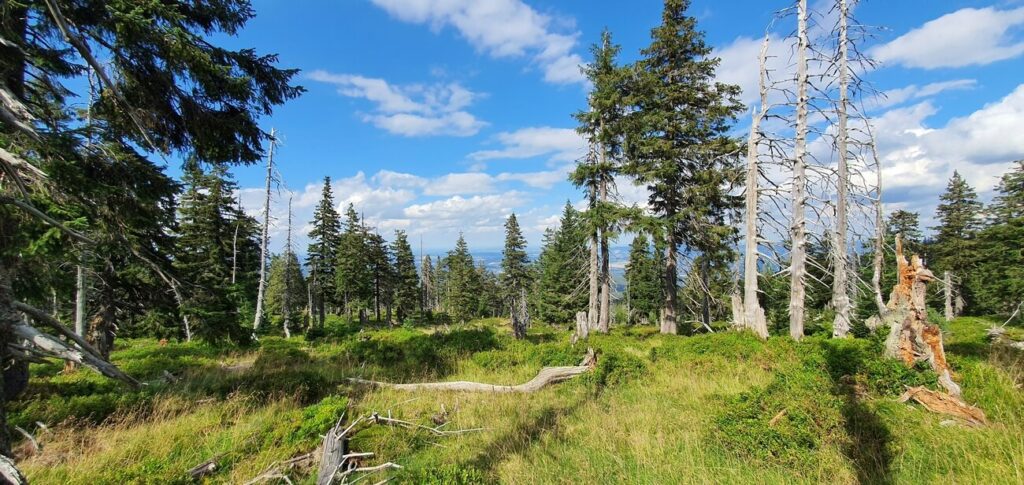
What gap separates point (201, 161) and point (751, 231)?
13497mm

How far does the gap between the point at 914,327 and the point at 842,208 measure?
606 centimetres

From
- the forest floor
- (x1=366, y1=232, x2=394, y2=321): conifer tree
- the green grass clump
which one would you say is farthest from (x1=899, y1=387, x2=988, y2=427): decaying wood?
(x1=366, y1=232, x2=394, y2=321): conifer tree

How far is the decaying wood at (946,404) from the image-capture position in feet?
16.5

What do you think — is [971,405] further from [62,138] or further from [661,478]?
[62,138]

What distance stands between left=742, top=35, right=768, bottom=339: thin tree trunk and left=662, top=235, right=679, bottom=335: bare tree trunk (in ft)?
14.2

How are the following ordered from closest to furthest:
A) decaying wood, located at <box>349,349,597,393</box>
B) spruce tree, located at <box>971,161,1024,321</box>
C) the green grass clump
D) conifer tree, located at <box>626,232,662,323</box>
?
the green grass clump
decaying wood, located at <box>349,349,597,393</box>
spruce tree, located at <box>971,161,1024,321</box>
conifer tree, located at <box>626,232,662,323</box>

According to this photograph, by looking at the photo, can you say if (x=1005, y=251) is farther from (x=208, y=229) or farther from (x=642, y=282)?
(x=208, y=229)

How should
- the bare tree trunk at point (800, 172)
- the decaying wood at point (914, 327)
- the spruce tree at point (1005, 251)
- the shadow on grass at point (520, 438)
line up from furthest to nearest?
the spruce tree at point (1005, 251) → the bare tree trunk at point (800, 172) → the decaying wood at point (914, 327) → the shadow on grass at point (520, 438)

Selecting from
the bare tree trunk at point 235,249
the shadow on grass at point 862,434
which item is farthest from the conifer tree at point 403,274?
the shadow on grass at point 862,434

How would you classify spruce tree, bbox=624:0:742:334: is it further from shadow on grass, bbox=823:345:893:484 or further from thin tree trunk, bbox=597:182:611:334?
shadow on grass, bbox=823:345:893:484

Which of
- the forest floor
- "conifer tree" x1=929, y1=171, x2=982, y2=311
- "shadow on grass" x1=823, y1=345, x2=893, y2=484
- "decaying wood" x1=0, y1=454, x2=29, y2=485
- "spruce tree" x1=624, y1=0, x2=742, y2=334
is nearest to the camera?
"decaying wood" x1=0, y1=454, x2=29, y2=485

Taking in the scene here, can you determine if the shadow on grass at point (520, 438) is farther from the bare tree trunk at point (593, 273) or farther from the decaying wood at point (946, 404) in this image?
the bare tree trunk at point (593, 273)

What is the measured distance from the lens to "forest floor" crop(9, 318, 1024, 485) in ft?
13.9

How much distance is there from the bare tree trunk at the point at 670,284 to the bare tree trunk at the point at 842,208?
5465 mm
